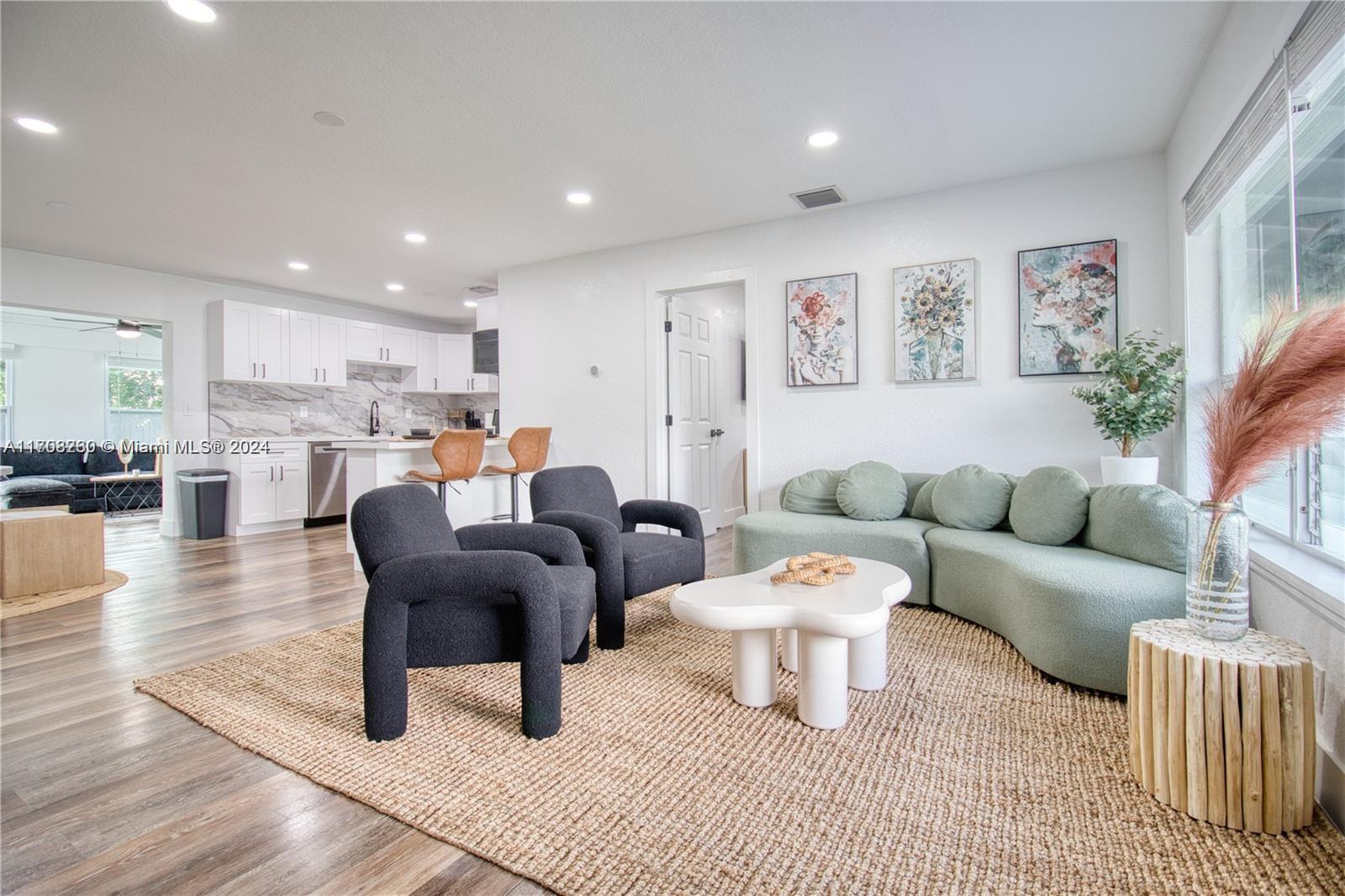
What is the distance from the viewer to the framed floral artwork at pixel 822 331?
171 inches

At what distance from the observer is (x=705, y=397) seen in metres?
5.93

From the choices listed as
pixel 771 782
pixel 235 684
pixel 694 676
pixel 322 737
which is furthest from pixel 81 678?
pixel 771 782

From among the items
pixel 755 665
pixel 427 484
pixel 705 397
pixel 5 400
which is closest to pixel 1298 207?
pixel 755 665

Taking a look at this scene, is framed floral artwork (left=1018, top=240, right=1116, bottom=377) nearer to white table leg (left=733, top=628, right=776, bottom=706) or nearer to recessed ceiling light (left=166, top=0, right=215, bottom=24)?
white table leg (left=733, top=628, right=776, bottom=706)

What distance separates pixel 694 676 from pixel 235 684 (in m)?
1.77

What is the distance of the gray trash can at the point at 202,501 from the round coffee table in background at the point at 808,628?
585cm

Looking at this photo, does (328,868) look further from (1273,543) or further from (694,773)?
(1273,543)

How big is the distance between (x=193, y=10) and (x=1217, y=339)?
4.63 metres

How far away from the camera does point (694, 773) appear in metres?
1.73

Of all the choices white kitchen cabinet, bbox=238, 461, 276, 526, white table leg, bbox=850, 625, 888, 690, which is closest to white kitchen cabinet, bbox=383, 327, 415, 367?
white kitchen cabinet, bbox=238, 461, 276, 526

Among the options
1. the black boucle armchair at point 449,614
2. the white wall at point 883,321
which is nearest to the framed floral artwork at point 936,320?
the white wall at point 883,321

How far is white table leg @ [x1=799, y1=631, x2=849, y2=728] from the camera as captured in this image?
6.54 ft

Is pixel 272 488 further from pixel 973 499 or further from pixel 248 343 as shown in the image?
pixel 973 499

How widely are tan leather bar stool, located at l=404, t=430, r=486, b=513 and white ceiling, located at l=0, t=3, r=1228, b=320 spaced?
1.59 meters
